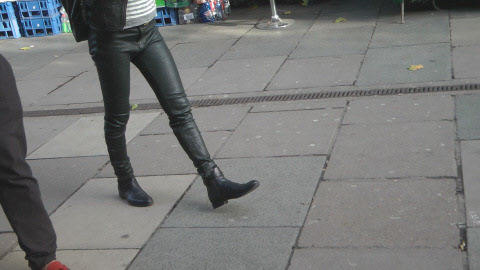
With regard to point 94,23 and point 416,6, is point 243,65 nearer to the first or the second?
point 416,6

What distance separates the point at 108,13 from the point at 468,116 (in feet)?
9.74

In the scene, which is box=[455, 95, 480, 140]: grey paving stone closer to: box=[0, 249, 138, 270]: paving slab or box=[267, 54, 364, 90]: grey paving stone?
box=[267, 54, 364, 90]: grey paving stone

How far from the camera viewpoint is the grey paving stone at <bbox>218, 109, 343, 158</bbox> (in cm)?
542

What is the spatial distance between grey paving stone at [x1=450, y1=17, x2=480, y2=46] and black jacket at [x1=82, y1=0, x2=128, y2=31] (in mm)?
4633

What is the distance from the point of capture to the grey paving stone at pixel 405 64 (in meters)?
6.80

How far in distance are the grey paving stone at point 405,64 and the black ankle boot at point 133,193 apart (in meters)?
2.85

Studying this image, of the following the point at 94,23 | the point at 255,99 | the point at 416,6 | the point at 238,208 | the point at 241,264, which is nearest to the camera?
the point at 241,264

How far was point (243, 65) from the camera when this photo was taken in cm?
806

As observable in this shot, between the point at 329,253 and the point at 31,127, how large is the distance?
13.1 feet

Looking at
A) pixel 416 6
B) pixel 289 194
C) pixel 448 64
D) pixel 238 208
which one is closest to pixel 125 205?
pixel 238 208

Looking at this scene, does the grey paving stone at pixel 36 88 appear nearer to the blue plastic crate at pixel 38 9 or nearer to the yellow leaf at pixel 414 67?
the blue plastic crate at pixel 38 9

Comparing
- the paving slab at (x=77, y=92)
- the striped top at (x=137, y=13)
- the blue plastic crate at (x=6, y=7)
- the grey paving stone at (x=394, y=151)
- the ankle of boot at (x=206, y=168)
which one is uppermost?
the striped top at (x=137, y=13)

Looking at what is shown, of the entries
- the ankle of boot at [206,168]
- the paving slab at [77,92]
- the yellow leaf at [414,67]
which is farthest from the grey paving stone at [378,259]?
the paving slab at [77,92]

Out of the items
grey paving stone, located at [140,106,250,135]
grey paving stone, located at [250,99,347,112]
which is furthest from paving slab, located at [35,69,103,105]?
grey paving stone, located at [250,99,347,112]
